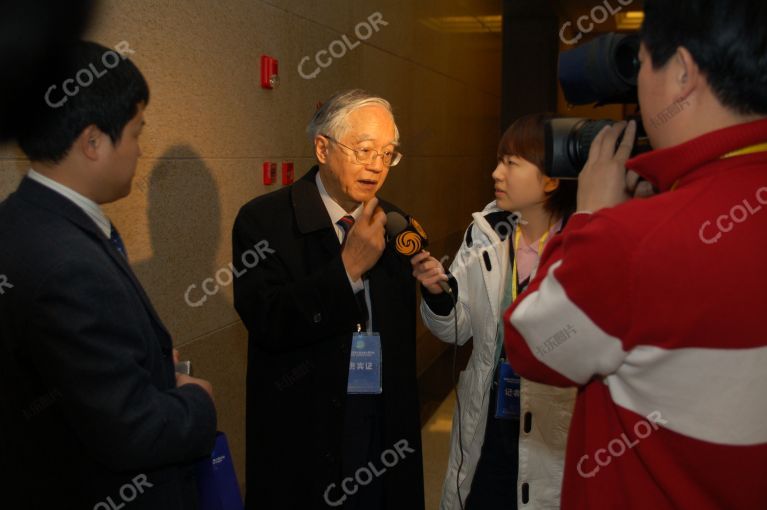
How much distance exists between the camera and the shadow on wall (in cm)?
221

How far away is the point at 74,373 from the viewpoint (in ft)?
3.52

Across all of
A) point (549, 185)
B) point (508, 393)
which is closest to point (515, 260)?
point (549, 185)

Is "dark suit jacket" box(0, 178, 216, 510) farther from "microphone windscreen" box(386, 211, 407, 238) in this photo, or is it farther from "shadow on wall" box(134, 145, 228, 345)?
"shadow on wall" box(134, 145, 228, 345)

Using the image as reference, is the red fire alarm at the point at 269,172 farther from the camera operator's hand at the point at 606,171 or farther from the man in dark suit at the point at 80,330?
the camera operator's hand at the point at 606,171

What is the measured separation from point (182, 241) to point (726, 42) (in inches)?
73.9

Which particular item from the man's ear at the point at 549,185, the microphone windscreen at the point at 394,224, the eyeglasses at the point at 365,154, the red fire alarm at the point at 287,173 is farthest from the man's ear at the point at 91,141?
the red fire alarm at the point at 287,173

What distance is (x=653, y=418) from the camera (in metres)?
0.98

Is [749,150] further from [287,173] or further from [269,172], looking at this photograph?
[287,173]

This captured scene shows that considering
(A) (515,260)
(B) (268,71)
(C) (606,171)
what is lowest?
(A) (515,260)

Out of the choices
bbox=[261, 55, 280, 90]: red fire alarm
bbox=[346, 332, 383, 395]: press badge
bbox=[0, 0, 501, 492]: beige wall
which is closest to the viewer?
bbox=[346, 332, 383, 395]: press badge

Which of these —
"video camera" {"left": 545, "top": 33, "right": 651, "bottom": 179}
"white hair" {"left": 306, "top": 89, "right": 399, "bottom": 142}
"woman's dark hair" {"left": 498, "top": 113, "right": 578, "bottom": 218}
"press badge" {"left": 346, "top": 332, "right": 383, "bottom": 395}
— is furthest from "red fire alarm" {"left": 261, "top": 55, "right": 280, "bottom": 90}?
"video camera" {"left": 545, "top": 33, "right": 651, "bottom": 179}

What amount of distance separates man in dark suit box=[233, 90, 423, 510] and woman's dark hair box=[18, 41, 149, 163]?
0.76 metres

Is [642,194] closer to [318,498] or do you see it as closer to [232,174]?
[318,498]

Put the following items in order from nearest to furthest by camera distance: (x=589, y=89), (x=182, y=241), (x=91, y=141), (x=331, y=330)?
(x=589, y=89) < (x=91, y=141) < (x=331, y=330) < (x=182, y=241)
